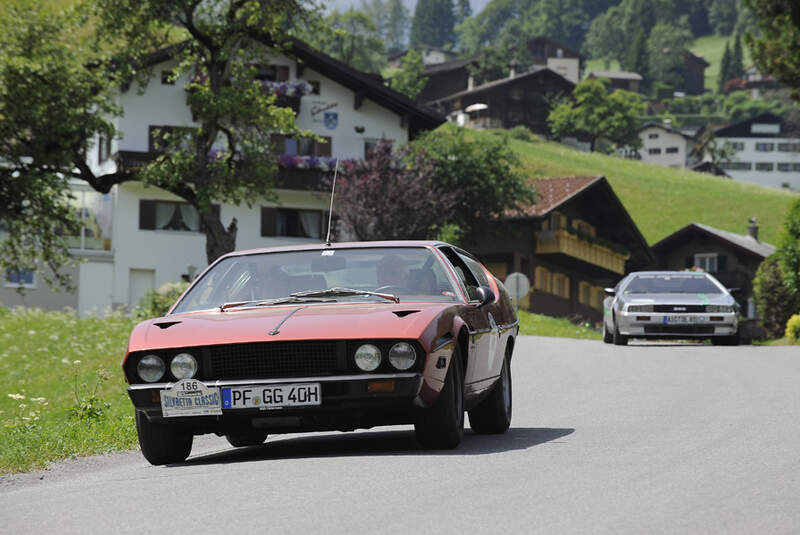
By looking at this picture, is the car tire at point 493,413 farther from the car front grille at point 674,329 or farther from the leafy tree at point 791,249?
the leafy tree at point 791,249

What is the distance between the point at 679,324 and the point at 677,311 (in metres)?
0.23

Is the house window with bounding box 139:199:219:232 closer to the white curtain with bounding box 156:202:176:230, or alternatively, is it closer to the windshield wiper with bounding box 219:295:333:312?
the white curtain with bounding box 156:202:176:230

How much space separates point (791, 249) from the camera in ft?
111

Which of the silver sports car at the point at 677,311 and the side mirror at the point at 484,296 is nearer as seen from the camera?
the side mirror at the point at 484,296

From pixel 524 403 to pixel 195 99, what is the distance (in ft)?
74.6

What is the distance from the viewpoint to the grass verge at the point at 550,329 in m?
40.6

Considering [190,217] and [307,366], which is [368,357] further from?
[190,217]

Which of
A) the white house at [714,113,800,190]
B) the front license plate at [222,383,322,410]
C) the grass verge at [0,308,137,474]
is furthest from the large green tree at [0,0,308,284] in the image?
the white house at [714,113,800,190]

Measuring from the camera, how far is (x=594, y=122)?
144m

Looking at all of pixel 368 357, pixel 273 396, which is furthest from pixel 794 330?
pixel 273 396

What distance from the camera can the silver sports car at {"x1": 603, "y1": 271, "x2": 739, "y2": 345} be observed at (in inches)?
979

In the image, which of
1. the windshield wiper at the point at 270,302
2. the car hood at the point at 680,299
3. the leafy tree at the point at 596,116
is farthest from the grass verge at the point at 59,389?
the leafy tree at the point at 596,116

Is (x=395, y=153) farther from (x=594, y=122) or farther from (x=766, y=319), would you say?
(x=594, y=122)

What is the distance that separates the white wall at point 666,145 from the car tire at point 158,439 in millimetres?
165120
